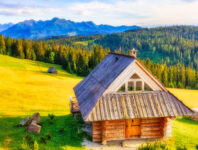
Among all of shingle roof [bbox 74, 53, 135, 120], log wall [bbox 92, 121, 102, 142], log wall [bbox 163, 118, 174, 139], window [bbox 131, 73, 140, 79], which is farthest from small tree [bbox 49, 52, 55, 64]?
log wall [bbox 163, 118, 174, 139]

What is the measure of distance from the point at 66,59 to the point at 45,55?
17.7 meters

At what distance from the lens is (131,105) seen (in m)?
15.2

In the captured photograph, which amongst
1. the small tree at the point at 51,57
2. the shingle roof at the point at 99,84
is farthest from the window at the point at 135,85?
the small tree at the point at 51,57

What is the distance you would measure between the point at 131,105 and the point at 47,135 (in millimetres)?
7771

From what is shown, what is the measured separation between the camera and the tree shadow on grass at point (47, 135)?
568 inches

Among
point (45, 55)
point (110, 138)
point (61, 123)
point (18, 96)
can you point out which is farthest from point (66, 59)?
point (110, 138)

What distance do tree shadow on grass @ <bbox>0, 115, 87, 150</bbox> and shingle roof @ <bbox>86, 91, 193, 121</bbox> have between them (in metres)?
3.63

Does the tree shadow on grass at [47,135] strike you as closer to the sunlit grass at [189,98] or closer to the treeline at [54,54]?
the sunlit grass at [189,98]

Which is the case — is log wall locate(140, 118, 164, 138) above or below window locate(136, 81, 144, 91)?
below

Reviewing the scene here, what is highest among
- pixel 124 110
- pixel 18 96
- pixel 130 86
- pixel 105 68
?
Result: pixel 105 68

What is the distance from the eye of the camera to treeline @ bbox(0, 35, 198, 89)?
84.0m

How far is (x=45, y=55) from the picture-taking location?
100m

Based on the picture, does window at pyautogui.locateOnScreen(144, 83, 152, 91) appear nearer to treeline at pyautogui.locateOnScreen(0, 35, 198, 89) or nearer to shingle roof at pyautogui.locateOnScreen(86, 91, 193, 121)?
shingle roof at pyautogui.locateOnScreen(86, 91, 193, 121)

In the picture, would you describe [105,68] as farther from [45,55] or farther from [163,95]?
[45,55]
